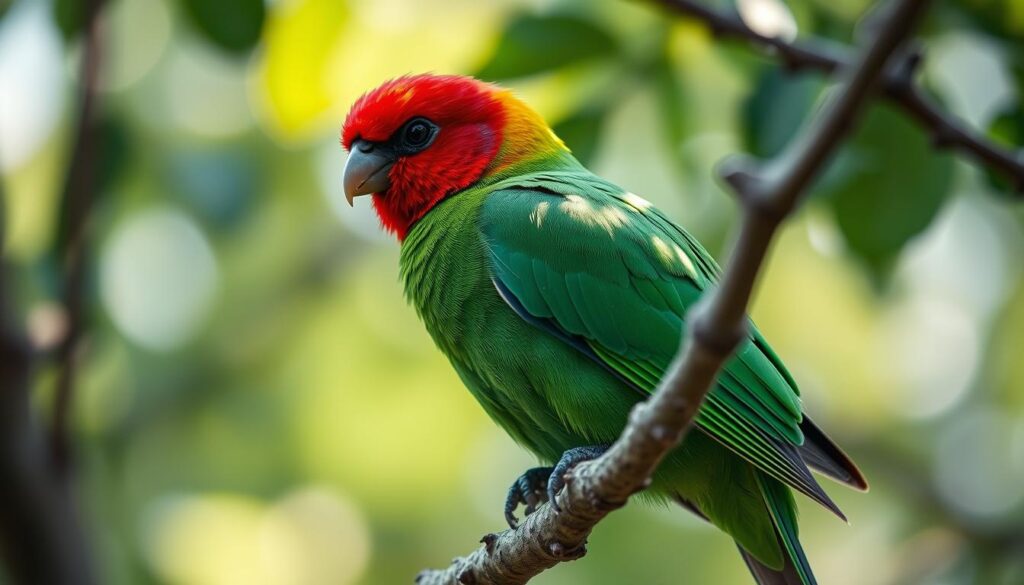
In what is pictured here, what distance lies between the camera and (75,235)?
4.60 meters

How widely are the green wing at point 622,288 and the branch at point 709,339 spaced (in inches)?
25.7

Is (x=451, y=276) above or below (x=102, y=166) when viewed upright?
below

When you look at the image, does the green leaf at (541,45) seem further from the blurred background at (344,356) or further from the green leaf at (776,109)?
the blurred background at (344,356)

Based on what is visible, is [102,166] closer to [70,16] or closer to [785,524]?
[70,16]

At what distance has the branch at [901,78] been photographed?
246cm

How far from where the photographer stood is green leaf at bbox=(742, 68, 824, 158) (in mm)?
3764

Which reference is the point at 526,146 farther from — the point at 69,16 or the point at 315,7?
the point at 69,16

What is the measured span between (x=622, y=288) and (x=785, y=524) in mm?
906

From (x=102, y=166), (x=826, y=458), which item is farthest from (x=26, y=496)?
(x=826, y=458)

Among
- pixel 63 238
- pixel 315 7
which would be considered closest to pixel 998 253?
pixel 315 7

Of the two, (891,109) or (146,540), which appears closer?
(891,109)

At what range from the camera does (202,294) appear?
7383 millimetres

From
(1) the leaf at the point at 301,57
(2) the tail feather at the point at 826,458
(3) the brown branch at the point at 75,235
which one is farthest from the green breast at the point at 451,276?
(3) the brown branch at the point at 75,235

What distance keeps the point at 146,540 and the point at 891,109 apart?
16.8ft
